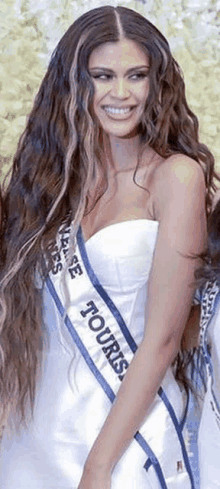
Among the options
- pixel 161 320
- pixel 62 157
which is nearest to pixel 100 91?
pixel 62 157

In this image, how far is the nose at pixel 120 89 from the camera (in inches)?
69.7

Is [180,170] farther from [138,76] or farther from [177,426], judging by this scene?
[177,426]

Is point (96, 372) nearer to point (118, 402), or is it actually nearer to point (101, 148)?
point (118, 402)

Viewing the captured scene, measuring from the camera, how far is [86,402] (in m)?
1.76

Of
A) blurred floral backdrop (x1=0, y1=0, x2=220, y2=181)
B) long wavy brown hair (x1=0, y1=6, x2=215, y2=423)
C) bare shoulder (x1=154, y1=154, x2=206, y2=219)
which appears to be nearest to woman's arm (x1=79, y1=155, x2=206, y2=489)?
bare shoulder (x1=154, y1=154, x2=206, y2=219)

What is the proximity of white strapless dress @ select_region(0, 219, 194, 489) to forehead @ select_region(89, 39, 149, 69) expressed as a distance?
0.25 metres

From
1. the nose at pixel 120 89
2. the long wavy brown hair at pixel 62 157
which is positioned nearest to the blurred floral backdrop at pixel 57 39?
the long wavy brown hair at pixel 62 157

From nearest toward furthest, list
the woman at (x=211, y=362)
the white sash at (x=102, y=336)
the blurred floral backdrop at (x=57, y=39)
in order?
the woman at (x=211, y=362), the white sash at (x=102, y=336), the blurred floral backdrop at (x=57, y=39)

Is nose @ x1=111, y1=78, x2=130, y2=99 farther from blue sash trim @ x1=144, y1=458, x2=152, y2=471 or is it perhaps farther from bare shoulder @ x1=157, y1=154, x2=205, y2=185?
blue sash trim @ x1=144, y1=458, x2=152, y2=471

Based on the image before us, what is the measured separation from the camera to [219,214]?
1.71 metres

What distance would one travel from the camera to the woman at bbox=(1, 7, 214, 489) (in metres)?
1.72

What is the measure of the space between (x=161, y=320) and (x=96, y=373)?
0.50 ft

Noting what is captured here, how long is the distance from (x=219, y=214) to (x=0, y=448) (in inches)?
20.8

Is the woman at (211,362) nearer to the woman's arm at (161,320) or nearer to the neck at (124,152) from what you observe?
the woman's arm at (161,320)
